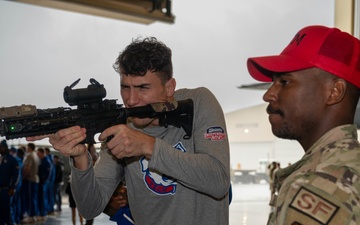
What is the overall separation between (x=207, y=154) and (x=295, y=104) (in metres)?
0.70

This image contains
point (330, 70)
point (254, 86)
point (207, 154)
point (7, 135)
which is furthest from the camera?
point (254, 86)

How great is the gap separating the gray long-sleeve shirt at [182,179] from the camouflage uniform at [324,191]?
724mm

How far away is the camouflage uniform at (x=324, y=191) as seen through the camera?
97 centimetres

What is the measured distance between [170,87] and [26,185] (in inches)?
382

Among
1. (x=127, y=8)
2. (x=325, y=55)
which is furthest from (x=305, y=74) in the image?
(x=127, y=8)

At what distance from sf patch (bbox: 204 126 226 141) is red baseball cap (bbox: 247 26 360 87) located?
0.69 meters

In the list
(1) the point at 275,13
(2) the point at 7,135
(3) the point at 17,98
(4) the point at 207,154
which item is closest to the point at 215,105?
(4) the point at 207,154

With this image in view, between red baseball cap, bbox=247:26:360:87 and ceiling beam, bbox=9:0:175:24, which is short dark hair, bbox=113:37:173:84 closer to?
red baseball cap, bbox=247:26:360:87

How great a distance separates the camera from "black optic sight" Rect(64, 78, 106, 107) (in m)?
1.85

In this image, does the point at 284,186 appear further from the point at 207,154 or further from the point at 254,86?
the point at 254,86

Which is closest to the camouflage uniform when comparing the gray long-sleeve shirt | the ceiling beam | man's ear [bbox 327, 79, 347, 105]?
man's ear [bbox 327, 79, 347, 105]

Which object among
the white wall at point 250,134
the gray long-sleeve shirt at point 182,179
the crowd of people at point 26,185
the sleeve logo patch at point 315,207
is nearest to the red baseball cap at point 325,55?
the sleeve logo patch at point 315,207

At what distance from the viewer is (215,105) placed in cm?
202

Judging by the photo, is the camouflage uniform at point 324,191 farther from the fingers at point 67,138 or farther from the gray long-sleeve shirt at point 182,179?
the fingers at point 67,138
